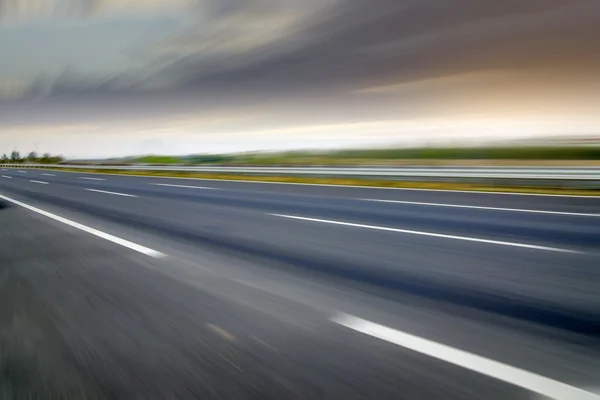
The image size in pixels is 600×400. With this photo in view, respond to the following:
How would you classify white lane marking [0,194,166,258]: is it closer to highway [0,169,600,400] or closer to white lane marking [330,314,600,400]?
highway [0,169,600,400]

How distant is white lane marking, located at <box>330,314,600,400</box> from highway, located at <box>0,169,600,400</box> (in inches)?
0.6

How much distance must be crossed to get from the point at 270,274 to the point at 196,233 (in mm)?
3535

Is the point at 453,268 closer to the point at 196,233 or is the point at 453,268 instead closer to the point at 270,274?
the point at 270,274

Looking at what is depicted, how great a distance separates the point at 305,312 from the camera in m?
4.08

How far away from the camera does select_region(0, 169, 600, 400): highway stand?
280cm

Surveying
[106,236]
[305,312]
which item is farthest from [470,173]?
[305,312]

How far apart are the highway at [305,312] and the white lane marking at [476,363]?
0.05 feet

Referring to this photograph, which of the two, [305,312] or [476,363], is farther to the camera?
[305,312]

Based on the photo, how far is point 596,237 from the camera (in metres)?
7.58

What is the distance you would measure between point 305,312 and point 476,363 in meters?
1.56

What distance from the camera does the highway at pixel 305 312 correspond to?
110 inches

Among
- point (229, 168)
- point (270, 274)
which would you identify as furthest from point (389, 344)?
point (229, 168)

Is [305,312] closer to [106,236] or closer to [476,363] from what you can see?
[476,363]

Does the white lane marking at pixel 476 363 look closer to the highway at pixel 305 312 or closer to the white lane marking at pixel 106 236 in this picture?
the highway at pixel 305 312
